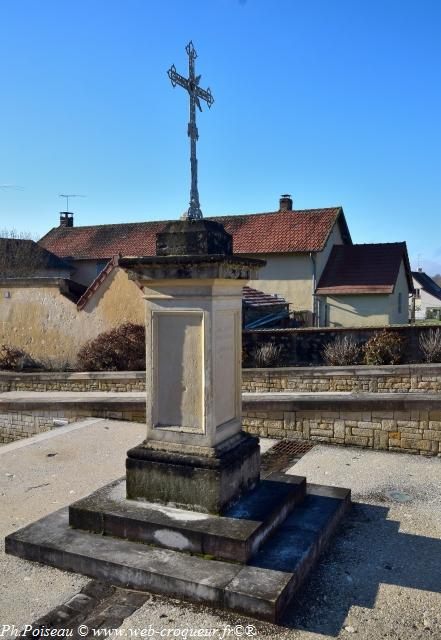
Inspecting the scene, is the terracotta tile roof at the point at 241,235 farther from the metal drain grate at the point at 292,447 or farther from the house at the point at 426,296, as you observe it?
the house at the point at 426,296

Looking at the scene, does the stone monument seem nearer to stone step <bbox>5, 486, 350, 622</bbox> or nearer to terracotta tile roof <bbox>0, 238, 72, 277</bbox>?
stone step <bbox>5, 486, 350, 622</bbox>

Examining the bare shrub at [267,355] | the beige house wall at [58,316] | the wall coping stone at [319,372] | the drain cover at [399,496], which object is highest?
the beige house wall at [58,316]

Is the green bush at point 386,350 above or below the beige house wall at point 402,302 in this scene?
below

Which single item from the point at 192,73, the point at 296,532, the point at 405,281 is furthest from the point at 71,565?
the point at 405,281

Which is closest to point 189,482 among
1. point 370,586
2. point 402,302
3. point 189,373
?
point 189,373

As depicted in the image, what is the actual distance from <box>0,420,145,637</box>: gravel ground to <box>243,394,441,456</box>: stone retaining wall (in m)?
2.27

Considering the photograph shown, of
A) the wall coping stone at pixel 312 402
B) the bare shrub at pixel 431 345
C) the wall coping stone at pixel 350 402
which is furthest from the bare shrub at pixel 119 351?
A: the bare shrub at pixel 431 345

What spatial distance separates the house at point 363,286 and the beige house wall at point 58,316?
8.90 m

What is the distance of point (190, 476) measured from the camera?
5.05m

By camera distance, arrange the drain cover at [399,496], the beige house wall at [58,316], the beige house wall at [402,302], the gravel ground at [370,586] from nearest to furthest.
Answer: the gravel ground at [370,586]
the drain cover at [399,496]
the beige house wall at [58,316]
the beige house wall at [402,302]

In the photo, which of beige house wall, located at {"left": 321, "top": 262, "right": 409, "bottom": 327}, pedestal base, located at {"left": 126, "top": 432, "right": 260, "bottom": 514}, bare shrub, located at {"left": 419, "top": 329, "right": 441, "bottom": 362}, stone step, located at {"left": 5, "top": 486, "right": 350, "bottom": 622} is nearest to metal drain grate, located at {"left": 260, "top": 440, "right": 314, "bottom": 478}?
pedestal base, located at {"left": 126, "top": 432, "right": 260, "bottom": 514}

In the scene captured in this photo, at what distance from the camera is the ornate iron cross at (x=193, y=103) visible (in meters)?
5.46

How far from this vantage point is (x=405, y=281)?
953 inches

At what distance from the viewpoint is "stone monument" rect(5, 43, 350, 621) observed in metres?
4.64
